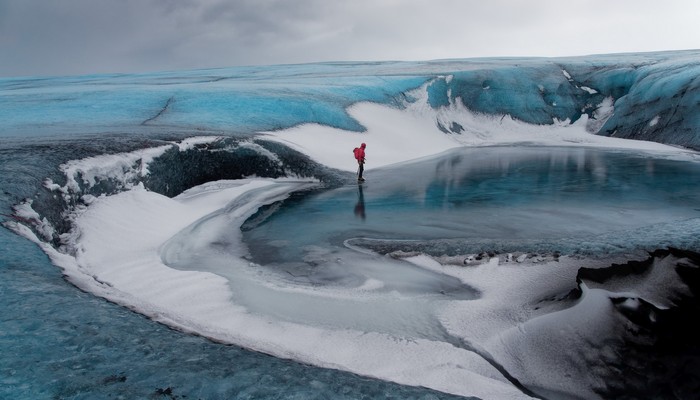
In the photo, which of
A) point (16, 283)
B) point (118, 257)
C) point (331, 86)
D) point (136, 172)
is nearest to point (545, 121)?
point (331, 86)

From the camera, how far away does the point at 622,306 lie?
3.92 meters

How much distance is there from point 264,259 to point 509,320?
322 cm

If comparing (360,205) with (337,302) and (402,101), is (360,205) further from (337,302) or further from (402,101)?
(402,101)

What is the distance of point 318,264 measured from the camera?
19.8 feet

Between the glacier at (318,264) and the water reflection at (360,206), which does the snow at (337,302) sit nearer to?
the glacier at (318,264)

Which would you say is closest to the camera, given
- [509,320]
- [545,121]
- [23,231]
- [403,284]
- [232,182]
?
[509,320]

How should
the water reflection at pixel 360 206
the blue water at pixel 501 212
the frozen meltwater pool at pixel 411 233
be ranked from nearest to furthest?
the frozen meltwater pool at pixel 411 233, the blue water at pixel 501 212, the water reflection at pixel 360 206

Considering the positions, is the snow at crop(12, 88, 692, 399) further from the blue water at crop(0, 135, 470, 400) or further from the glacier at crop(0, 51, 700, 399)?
the blue water at crop(0, 135, 470, 400)

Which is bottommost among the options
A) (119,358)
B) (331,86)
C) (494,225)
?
(494,225)

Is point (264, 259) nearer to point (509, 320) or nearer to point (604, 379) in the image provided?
point (509, 320)

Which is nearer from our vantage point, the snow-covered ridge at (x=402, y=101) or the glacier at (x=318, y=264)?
the glacier at (x=318, y=264)

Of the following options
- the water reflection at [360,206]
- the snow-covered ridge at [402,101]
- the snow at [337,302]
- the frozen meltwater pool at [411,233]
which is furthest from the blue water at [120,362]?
the snow-covered ridge at [402,101]

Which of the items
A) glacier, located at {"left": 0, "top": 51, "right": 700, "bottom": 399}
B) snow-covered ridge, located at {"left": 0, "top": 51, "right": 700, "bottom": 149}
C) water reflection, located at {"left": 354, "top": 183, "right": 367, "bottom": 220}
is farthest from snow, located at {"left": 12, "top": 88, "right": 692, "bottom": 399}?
snow-covered ridge, located at {"left": 0, "top": 51, "right": 700, "bottom": 149}

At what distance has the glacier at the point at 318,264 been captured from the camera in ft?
8.57
